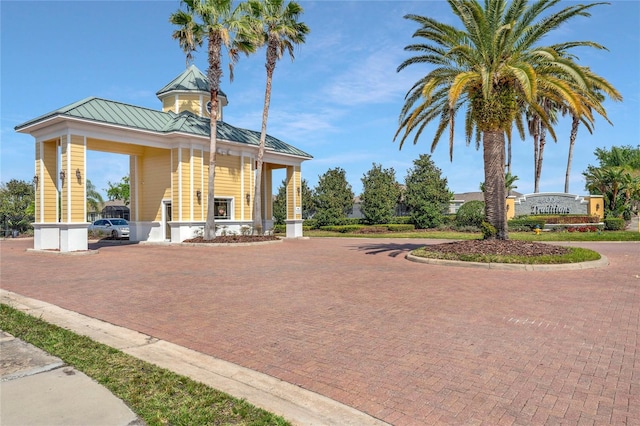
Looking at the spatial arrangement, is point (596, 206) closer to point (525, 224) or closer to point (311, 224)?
point (525, 224)

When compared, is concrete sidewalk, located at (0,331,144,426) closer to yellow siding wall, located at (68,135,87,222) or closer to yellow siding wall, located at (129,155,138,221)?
yellow siding wall, located at (68,135,87,222)

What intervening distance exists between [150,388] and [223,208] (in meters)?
21.7

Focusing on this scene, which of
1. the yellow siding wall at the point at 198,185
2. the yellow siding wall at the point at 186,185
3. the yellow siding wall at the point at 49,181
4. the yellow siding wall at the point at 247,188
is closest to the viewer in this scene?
the yellow siding wall at the point at 49,181

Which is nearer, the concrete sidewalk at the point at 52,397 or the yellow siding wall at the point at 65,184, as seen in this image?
Answer: the concrete sidewalk at the point at 52,397

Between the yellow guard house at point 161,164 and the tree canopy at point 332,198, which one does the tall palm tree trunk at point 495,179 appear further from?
the tree canopy at point 332,198

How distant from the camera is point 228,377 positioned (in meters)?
4.34

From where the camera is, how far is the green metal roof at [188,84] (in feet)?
88.1

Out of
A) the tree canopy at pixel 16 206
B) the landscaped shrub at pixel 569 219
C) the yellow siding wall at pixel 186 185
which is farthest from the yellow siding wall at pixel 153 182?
the landscaped shrub at pixel 569 219

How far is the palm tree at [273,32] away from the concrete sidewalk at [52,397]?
2012cm

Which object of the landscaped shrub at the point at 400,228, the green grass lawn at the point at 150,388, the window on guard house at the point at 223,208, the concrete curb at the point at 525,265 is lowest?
the green grass lawn at the point at 150,388

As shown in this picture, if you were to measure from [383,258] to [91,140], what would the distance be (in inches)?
638

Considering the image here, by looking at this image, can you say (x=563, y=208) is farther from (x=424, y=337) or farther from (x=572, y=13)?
(x=424, y=337)

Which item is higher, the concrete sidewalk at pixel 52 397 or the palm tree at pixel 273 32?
the palm tree at pixel 273 32

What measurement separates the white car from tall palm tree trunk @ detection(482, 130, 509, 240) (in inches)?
930
